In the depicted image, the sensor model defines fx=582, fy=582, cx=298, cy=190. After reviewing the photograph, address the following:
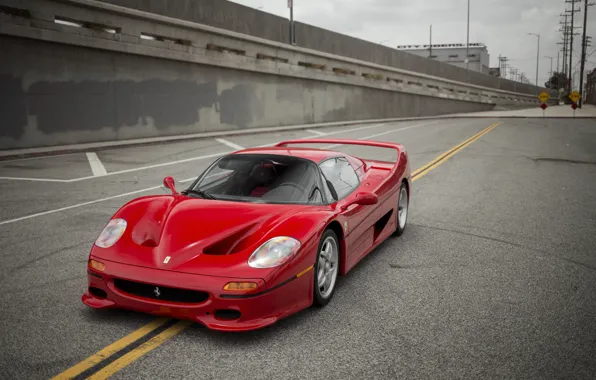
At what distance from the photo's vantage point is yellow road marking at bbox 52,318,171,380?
324 cm

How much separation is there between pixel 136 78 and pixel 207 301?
16.8 m

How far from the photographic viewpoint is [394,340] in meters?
3.79

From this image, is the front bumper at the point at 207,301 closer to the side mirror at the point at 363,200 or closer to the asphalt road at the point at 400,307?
the asphalt road at the point at 400,307

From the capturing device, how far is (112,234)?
4.25 meters

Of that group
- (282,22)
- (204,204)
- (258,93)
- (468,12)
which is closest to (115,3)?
(258,93)

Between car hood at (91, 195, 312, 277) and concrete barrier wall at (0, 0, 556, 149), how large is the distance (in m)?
12.9

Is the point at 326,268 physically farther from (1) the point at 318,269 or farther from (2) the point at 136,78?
(2) the point at 136,78

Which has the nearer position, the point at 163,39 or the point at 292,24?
the point at 163,39

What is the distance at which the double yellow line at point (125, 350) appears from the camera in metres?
3.24

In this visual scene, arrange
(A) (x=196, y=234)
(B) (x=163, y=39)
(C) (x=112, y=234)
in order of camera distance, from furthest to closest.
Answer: (B) (x=163, y=39) < (C) (x=112, y=234) < (A) (x=196, y=234)

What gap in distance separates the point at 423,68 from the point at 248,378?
44751 millimetres

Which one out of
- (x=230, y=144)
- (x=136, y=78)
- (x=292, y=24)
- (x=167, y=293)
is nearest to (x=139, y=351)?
(x=167, y=293)

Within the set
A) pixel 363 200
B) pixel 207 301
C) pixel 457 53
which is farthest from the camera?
pixel 457 53

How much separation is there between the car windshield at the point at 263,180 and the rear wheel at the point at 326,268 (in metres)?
0.41
